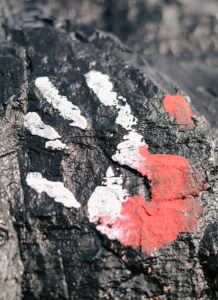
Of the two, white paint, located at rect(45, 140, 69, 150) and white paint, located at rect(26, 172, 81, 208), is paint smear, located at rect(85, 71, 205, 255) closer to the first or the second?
white paint, located at rect(26, 172, 81, 208)

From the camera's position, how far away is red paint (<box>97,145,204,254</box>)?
1158mm

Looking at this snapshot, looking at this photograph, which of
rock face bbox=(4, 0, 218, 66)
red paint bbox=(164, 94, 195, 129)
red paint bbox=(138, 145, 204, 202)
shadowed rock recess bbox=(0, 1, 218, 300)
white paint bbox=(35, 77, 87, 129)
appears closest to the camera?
shadowed rock recess bbox=(0, 1, 218, 300)

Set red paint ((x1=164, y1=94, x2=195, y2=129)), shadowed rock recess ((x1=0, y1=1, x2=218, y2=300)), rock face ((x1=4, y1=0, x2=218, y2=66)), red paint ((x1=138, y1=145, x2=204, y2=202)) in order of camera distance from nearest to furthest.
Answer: shadowed rock recess ((x1=0, y1=1, x2=218, y2=300)) → red paint ((x1=138, y1=145, x2=204, y2=202)) → red paint ((x1=164, y1=94, x2=195, y2=129)) → rock face ((x1=4, y1=0, x2=218, y2=66))

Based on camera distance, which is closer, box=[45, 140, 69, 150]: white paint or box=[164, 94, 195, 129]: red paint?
box=[45, 140, 69, 150]: white paint

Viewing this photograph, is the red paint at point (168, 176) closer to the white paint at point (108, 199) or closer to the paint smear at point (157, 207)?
the paint smear at point (157, 207)

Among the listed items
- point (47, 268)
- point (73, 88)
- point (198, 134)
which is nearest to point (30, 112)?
point (73, 88)

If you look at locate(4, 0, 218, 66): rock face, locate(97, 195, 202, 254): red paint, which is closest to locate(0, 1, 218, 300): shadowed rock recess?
locate(97, 195, 202, 254): red paint

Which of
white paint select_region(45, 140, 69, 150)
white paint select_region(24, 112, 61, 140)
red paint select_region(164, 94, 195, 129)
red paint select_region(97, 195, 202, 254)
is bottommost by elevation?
red paint select_region(97, 195, 202, 254)

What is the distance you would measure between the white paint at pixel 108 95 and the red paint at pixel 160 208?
20 cm

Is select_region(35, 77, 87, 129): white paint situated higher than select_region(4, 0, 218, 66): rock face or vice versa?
select_region(4, 0, 218, 66): rock face

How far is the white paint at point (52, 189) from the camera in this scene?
119cm

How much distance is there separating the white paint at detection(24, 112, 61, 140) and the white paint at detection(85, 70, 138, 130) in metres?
0.37

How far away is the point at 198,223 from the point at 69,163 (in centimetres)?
76

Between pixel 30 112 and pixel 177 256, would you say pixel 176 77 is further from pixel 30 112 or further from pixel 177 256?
pixel 177 256
